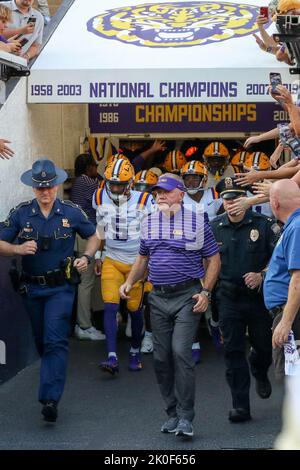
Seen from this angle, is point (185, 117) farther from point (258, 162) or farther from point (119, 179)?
point (119, 179)

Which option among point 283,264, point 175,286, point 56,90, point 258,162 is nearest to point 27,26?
point 56,90

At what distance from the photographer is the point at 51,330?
8.55 metres

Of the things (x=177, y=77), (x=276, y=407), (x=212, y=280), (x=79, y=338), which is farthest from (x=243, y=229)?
(x=79, y=338)

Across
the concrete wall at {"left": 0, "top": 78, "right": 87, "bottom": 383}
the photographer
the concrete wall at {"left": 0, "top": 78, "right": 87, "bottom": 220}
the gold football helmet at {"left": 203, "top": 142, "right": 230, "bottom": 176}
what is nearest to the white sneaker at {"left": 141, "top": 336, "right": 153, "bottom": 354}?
the concrete wall at {"left": 0, "top": 78, "right": 87, "bottom": 383}

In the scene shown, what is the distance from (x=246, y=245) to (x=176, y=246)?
79 cm

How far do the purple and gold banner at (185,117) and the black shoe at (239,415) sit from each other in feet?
18.0

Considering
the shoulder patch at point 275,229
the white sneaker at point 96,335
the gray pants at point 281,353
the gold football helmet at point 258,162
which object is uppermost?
the gray pants at point 281,353

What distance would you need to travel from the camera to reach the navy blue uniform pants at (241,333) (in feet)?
27.6

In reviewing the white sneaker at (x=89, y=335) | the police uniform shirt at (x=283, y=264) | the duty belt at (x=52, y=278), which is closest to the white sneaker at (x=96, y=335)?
the white sneaker at (x=89, y=335)

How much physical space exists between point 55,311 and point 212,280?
53.9 inches

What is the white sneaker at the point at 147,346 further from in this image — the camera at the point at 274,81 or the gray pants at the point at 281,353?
the gray pants at the point at 281,353

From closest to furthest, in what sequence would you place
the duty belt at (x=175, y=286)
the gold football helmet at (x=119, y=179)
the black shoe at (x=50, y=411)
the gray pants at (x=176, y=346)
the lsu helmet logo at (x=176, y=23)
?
the gray pants at (x=176, y=346) < the duty belt at (x=175, y=286) < the black shoe at (x=50, y=411) < the gold football helmet at (x=119, y=179) < the lsu helmet logo at (x=176, y=23)
